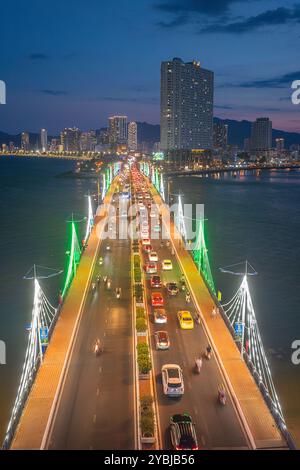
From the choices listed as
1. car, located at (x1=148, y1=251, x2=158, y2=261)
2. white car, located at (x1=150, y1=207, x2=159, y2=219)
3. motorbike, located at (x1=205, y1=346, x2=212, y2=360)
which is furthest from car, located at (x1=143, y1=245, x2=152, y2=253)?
motorbike, located at (x1=205, y1=346, x2=212, y2=360)

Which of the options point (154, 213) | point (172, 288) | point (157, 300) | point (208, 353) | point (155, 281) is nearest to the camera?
point (208, 353)

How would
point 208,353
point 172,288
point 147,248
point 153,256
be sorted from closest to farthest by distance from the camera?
point 208,353 → point 172,288 → point 153,256 → point 147,248

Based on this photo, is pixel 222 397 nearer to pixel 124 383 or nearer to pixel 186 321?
pixel 124 383

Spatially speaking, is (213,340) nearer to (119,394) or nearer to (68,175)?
(119,394)

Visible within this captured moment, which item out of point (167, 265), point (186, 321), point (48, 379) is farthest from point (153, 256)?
point (48, 379)

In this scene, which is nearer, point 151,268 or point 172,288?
point 172,288

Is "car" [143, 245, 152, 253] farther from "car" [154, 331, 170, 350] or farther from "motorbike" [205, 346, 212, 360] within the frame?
"motorbike" [205, 346, 212, 360]

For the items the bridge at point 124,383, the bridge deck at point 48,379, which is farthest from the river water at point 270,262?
the bridge deck at point 48,379
